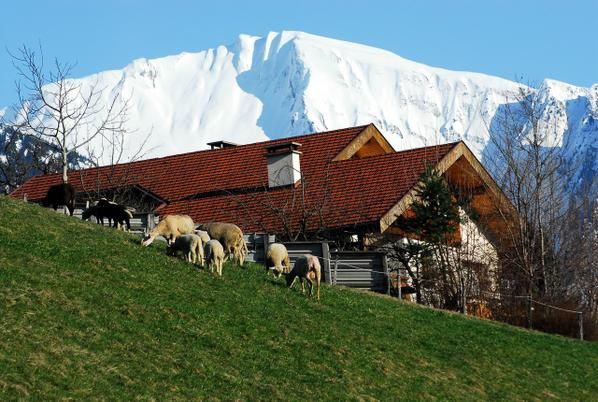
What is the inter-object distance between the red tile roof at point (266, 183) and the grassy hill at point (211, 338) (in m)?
12.4

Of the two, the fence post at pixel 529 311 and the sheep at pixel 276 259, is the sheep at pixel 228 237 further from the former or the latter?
the fence post at pixel 529 311

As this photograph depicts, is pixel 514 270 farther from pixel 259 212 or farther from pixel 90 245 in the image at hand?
pixel 90 245

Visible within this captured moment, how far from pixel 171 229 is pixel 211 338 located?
27.7ft

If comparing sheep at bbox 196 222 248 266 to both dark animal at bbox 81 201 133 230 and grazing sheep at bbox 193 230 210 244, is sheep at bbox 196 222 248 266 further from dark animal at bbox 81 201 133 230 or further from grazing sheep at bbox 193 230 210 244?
dark animal at bbox 81 201 133 230

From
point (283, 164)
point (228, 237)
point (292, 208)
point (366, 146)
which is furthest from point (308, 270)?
point (366, 146)

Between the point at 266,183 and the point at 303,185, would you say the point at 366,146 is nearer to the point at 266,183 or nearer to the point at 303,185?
the point at 266,183

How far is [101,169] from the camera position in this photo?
6097cm

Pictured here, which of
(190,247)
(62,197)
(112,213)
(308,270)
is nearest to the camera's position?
(190,247)

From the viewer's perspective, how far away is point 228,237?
111ft

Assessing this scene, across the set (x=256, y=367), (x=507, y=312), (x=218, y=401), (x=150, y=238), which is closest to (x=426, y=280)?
(x=507, y=312)

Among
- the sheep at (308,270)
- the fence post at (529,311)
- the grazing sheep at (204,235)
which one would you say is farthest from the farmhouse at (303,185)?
the sheep at (308,270)

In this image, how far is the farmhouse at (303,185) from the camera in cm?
4769

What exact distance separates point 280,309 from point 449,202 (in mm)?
18507

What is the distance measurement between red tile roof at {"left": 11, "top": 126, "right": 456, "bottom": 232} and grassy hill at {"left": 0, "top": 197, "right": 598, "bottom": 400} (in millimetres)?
12387
